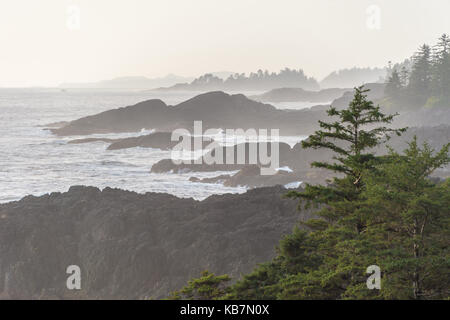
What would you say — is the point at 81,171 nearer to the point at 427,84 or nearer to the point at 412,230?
the point at 412,230

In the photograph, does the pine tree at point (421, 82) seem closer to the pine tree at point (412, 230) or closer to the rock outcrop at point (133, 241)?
the rock outcrop at point (133, 241)

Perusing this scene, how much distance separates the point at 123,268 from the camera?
24.6m

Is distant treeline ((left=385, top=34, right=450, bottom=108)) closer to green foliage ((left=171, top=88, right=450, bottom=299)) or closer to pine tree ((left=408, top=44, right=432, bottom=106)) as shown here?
pine tree ((left=408, top=44, right=432, bottom=106))

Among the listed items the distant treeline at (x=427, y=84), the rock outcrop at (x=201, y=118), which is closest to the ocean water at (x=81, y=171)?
the rock outcrop at (x=201, y=118)

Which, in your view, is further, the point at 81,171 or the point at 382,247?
the point at 81,171

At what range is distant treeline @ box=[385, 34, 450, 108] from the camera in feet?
270

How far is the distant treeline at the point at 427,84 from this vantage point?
82312 millimetres

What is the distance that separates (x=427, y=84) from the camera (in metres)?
90.1

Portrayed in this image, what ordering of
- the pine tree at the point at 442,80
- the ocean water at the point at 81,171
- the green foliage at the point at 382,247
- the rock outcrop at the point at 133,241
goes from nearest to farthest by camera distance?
1. the green foliage at the point at 382,247
2. the rock outcrop at the point at 133,241
3. the ocean water at the point at 81,171
4. the pine tree at the point at 442,80

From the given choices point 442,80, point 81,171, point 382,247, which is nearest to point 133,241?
point 382,247

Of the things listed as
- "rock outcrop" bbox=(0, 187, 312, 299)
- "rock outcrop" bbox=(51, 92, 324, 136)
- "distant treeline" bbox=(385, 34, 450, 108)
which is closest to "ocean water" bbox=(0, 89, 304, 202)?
"rock outcrop" bbox=(51, 92, 324, 136)

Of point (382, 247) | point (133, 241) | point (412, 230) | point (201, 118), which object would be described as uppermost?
point (412, 230)
